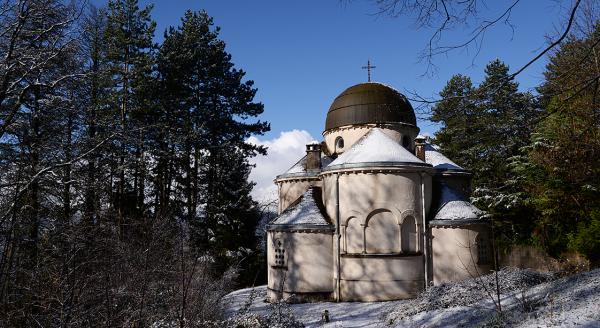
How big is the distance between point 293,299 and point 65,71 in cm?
1317

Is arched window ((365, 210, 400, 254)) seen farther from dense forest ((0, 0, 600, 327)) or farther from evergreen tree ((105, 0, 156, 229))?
evergreen tree ((105, 0, 156, 229))

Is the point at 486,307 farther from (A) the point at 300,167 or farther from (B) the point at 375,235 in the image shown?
(A) the point at 300,167

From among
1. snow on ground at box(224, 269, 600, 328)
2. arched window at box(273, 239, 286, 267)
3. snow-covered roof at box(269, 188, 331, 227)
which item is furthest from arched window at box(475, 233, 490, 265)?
arched window at box(273, 239, 286, 267)

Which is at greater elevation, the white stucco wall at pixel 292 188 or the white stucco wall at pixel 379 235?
the white stucco wall at pixel 292 188

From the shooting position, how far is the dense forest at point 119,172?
28.6ft

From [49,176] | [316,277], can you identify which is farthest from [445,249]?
[49,176]

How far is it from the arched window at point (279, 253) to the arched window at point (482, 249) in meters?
8.30

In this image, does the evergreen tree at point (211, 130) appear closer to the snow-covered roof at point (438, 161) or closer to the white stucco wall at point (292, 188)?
the white stucco wall at point (292, 188)

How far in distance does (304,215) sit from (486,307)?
9477 mm

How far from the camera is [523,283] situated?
15039 mm

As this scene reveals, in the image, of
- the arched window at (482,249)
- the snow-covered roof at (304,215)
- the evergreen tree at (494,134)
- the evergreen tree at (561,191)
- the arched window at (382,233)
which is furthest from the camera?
the arched window at (482,249)

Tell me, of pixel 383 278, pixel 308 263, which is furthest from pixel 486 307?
pixel 308 263

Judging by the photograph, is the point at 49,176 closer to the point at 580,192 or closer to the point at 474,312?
the point at 474,312

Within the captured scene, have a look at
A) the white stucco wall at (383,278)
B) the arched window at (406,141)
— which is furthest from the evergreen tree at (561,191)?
the arched window at (406,141)
